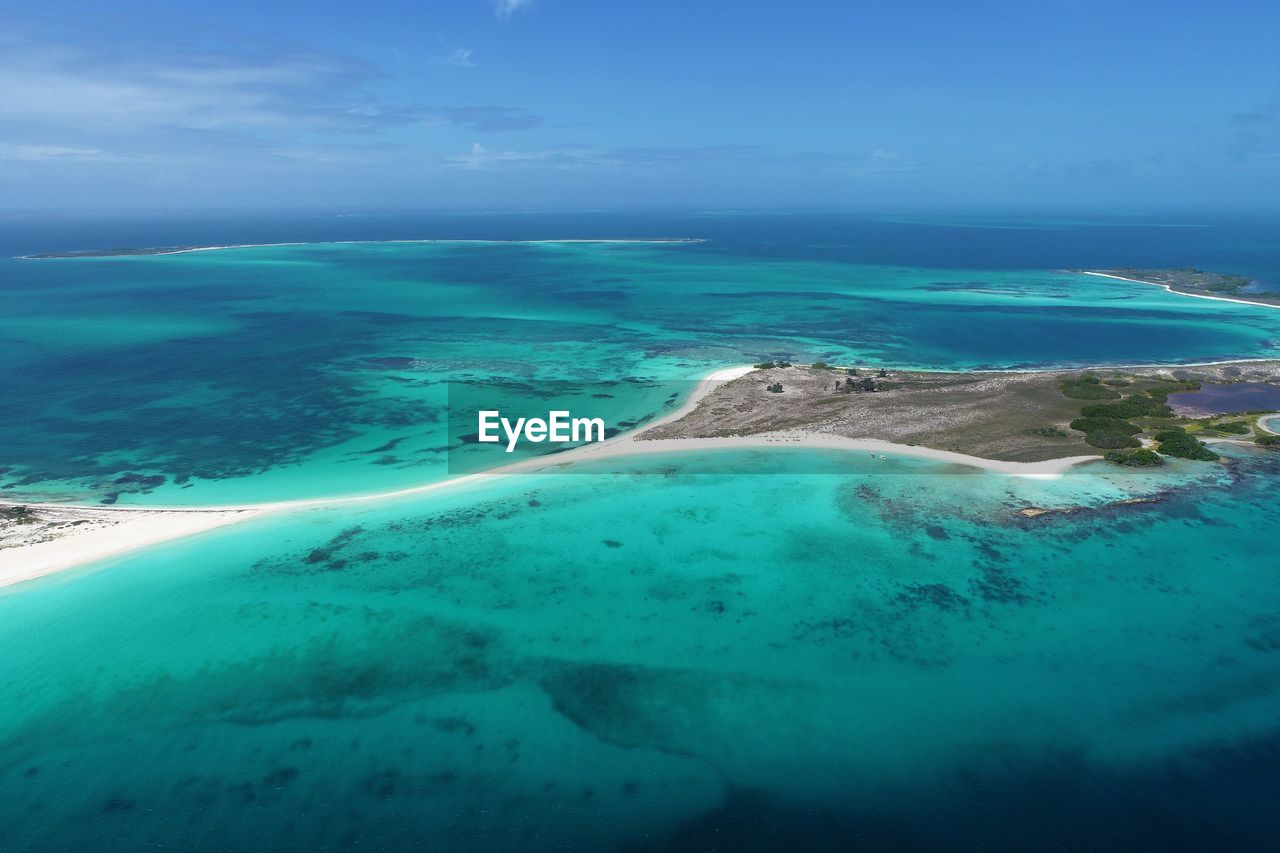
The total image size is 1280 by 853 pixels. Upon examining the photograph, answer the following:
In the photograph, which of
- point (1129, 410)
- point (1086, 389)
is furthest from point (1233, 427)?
point (1086, 389)

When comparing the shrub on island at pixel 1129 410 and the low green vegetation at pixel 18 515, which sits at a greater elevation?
the shrub on island at pixel 1129 410

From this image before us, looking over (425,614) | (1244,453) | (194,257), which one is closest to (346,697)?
(425,614)

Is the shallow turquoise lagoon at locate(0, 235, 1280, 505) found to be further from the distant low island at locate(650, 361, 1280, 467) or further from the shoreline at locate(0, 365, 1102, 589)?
the distant low island at locate(650, 361, 1280, 467)

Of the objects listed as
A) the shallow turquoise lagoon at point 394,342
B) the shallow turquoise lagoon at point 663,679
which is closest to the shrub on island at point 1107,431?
the shallow turquoise lagoon at point 663,679

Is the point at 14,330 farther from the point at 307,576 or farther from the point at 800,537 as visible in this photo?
the point at 800,537

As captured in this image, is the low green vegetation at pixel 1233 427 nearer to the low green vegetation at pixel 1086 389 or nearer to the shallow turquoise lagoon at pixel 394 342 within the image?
the low green vegetation at pixel 1086 389

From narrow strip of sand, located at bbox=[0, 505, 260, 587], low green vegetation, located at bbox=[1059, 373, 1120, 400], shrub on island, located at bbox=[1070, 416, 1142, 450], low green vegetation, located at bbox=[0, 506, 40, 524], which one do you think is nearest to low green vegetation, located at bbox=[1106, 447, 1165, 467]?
shrub on island, located at bbox=[1070, 416, 1142, 450]

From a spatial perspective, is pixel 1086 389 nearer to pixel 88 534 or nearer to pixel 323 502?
pixel 323 502
